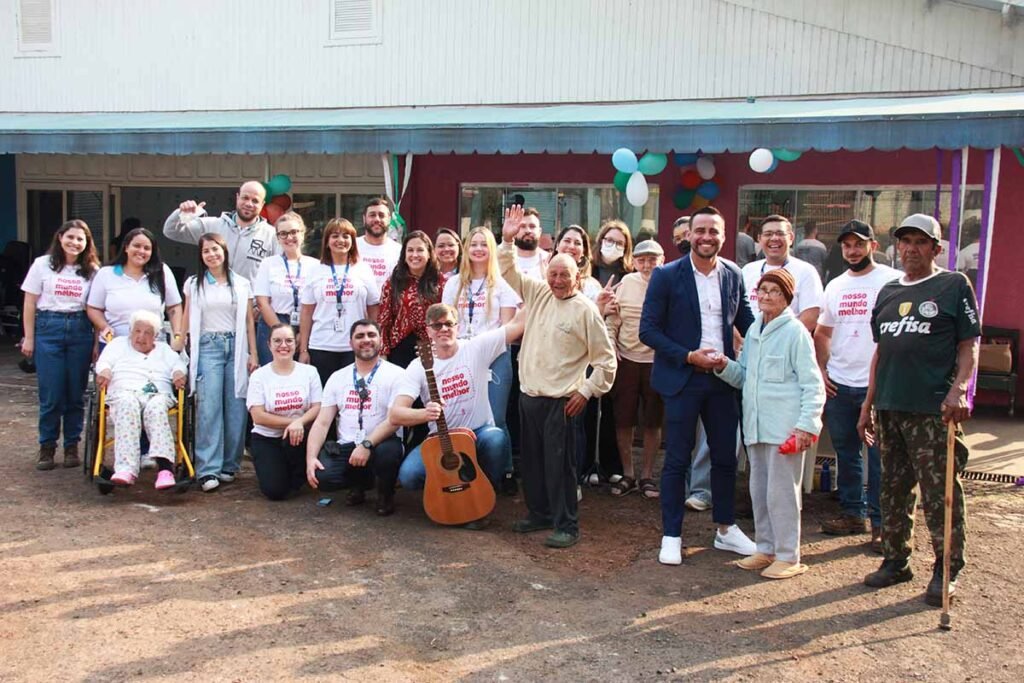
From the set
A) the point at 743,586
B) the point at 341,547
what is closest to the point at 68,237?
the point at 341,547

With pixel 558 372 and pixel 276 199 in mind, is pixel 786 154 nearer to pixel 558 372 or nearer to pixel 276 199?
pixel 558 372

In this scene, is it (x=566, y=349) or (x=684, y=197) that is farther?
(x=684, y=197)

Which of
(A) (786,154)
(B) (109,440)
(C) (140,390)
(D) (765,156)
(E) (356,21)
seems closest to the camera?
(C) (140,390)

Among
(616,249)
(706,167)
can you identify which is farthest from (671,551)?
(706,167)

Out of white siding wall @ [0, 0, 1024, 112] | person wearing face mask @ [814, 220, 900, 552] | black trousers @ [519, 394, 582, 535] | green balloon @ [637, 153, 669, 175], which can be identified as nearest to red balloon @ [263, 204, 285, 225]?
white siding wall @ [0, 0, 1024, 112]

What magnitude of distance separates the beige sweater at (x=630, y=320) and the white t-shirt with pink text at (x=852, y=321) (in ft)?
3.67

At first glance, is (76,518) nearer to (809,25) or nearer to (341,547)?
(341,547)

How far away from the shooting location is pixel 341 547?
524cm

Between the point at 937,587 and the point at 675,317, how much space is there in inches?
69.5

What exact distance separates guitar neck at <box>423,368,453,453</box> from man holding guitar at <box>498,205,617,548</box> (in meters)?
0.41

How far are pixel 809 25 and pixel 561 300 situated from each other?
271 inches

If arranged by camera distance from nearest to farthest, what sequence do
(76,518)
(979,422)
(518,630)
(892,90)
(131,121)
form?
(518,630) → (76,518) → (979,422) → (892,90) → (131,121)

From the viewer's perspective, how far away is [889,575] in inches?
188

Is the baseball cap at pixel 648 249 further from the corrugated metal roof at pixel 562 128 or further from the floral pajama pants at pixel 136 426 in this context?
the floral pajama pants at pixel 136 426
